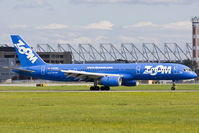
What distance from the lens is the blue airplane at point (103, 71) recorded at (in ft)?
224

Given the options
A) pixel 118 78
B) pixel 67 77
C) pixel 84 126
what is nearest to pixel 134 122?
pixel 84 126

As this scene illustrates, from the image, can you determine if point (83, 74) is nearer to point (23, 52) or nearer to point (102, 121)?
point (23, 52)

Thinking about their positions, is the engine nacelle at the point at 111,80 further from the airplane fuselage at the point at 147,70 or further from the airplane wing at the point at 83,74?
the airplane fuselage at the point at 147,70

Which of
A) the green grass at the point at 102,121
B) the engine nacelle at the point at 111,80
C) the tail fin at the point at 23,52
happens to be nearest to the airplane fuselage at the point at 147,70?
the engine nacelle at the point at 111,80

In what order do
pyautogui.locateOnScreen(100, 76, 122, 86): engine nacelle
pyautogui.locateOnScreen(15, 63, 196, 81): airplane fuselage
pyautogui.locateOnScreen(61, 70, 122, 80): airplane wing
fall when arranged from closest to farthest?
pyautogui.locateOnScreen(100, 76, 122, 86): engine nacelle < pyautogui.locateOnScreen(15, 63, 196, 81): airplane fuselage < pyautogui.locateOnScreen(61, 70, 122, 80): airplane wing

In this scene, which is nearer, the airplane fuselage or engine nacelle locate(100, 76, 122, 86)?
engine nacelle locate(100, 76, 122, 86)

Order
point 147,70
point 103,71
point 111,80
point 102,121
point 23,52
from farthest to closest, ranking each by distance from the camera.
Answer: point 23,52 → point 103,71 → point 147,70 → point 111,80 → point 102,121

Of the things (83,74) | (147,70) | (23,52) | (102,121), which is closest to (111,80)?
(83,74)

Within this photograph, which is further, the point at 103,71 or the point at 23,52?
the point at 23,52

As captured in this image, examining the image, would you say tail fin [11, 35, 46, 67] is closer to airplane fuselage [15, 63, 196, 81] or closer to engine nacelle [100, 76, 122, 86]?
airplane fuselage [15, 63, 196, 81]

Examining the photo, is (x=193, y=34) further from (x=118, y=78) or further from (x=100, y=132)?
(x=100, y=132)

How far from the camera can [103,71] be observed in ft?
235

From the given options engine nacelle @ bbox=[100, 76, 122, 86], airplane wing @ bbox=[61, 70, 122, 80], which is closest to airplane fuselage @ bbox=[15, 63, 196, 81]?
airplane wing @ bbox=[61, 70, 122, 80]

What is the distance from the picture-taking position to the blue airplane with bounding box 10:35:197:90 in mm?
68188
